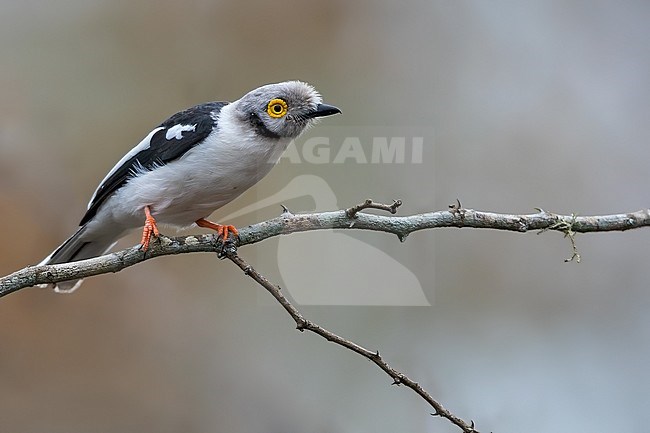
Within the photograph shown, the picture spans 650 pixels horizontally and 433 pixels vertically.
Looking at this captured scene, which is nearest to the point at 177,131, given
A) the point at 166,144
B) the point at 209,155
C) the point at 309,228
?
the point at 166,144

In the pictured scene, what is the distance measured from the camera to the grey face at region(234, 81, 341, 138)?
8.47 ft

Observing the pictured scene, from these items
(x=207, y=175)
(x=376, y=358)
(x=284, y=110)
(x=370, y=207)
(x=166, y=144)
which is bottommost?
(x=376, y=358)

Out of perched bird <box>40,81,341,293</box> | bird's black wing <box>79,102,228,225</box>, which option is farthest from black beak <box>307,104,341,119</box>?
bird's black wing <box>79,102,228,225</box>

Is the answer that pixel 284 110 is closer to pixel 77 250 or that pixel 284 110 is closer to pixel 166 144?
pixel 166 144

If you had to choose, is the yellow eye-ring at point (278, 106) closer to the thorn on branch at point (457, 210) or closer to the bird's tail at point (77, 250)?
the thorn on branch at point (457, 210)

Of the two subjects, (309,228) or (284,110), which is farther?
(284,110)

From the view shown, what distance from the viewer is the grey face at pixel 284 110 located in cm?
258

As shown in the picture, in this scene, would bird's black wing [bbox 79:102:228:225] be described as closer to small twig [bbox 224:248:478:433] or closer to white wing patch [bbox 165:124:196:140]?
white wing patch [bbox 165:124:196:140]

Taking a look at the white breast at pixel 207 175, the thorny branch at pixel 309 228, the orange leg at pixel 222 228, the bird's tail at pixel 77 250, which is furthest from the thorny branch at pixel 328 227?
the bird's tail at pixel 77 250

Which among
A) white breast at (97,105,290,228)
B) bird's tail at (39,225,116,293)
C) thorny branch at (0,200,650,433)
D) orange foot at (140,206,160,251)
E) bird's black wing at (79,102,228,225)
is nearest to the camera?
thorny branch at (0,200,650,433)

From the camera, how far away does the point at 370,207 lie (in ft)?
6.48

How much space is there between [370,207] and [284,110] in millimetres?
760

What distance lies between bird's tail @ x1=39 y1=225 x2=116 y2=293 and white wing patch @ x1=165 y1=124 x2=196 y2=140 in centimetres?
57

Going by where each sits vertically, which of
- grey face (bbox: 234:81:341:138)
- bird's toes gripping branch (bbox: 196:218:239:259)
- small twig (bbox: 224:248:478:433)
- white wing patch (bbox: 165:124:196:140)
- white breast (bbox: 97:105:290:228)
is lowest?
small twig (bbox: 224:248:478:433)
